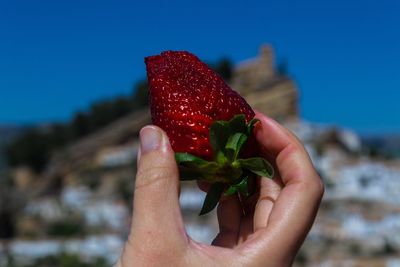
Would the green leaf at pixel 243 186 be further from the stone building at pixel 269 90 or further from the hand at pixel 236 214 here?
the stone building at pixel 269 90

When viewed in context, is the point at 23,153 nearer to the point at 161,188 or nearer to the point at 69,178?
the point at 69,178

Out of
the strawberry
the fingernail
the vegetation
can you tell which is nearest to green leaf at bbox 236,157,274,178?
the strawberry

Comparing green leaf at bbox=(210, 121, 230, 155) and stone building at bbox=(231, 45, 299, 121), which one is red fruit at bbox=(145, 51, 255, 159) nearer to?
green leaf at bbox=(210, 121, 230, 155)

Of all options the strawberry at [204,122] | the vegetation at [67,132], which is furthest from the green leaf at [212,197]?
the vegetation at [67,132]

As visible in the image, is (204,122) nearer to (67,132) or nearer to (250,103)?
(250,103)

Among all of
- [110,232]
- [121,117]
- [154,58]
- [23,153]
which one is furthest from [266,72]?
[154,58]

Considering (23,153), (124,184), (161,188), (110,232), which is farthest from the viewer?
(23,153)
